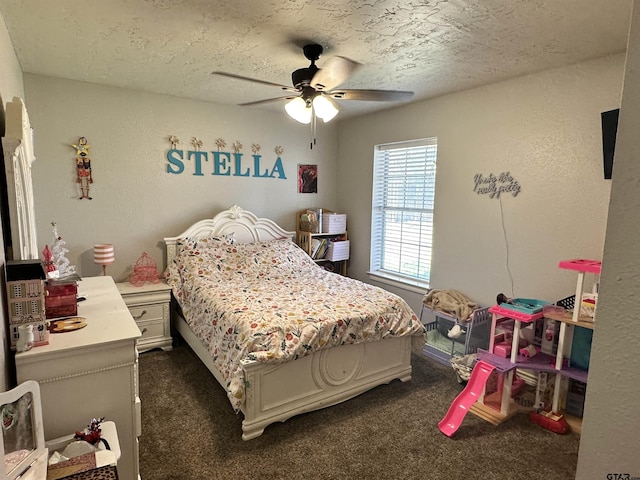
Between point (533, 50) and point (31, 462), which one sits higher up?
point (533, 50)

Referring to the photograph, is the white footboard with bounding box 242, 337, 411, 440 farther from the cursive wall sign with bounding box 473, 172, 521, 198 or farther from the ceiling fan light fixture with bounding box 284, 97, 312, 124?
the ceiling fan light fixture with bounding box 284, 97, 312, 124

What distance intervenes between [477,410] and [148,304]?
276 centimetres

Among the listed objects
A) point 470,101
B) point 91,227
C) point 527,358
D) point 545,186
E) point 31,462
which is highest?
point 470,101

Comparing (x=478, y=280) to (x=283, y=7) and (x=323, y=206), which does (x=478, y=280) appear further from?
(x=283, y=7)

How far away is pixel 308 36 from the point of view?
215 centimetres

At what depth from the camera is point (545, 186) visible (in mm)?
2717

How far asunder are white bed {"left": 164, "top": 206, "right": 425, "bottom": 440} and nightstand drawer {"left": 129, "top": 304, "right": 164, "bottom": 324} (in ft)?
0.96

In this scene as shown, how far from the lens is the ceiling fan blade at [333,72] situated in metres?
1.91

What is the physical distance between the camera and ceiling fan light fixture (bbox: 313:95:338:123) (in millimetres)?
2250

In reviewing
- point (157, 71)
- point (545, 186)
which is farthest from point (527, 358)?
point (157, 71)

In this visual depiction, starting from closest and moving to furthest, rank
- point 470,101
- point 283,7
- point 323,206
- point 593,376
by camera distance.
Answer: point 593,376 → point 283,7 → point 470,101 → point 323,206

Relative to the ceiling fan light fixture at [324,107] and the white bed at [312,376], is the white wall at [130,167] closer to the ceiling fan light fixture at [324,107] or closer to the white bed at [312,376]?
the white bed at [312,376]

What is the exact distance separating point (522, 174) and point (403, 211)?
133cm

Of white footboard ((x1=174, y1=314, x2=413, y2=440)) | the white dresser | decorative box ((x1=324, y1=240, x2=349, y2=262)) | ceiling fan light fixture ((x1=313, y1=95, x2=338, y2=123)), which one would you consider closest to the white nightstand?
white footboard ((x1=174, y1=314, x2=413, y2=440))
